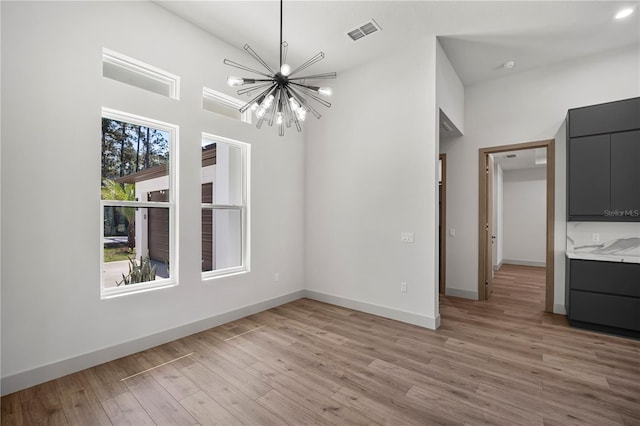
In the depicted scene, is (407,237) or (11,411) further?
(407,237)

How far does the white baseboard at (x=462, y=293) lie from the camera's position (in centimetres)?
472

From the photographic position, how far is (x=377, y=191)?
13.2ft

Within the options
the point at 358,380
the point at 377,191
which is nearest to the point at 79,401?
the point at 358,380

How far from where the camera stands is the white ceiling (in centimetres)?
299

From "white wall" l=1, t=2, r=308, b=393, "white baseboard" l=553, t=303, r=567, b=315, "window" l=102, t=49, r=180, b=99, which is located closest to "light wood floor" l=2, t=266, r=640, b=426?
"white wall" l=1, t=2, r=308, b=393

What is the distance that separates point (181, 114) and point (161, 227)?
1295mm

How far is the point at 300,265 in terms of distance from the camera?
4820mm

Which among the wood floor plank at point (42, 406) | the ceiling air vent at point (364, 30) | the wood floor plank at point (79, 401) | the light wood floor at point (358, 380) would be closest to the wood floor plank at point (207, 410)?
the light wood floor at point (358, 380)

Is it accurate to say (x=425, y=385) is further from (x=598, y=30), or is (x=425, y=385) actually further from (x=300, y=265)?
(x=598, y=30)

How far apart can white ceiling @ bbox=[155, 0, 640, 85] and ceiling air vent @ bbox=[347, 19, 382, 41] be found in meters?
0.06

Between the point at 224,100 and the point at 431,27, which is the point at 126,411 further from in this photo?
the point at 431,27

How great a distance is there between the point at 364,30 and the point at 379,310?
3589 mm

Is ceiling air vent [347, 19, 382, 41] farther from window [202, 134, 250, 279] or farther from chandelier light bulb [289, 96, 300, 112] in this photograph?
window [202, 134, 250, 279]

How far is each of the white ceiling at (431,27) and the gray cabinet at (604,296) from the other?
2.76 m
